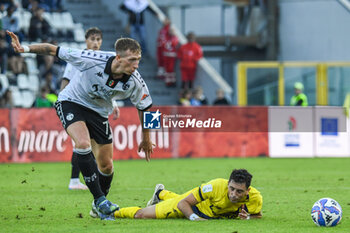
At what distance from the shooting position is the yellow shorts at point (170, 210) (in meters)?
8.20

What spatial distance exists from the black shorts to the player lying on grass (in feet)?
2.96

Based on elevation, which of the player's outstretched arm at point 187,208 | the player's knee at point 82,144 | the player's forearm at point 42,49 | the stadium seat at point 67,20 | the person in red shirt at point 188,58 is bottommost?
the player's outstretched arm at point 187,208

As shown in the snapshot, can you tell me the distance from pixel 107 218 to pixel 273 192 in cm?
399

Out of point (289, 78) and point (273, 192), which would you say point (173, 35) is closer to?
point (289, 78)

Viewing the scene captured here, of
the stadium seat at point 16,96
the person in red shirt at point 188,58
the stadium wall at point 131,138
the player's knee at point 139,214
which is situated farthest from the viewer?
the person in red shirt at point 188,58

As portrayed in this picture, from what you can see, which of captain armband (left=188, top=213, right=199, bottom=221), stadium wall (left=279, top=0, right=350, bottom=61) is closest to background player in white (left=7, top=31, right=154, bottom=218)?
captain armband (left=188, top=213, right=199, bottom=221)

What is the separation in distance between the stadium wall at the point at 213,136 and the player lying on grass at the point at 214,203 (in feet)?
31.9

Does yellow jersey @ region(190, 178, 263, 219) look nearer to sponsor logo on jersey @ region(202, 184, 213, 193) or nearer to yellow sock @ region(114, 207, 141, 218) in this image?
sponsor logo on jersey @ region(202, 184, 213, 193)

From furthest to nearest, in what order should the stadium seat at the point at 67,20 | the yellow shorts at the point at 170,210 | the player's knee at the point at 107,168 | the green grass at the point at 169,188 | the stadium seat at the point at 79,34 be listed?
the stadium seat at the point at 67,20 < the stadium seat at the point at 79,34 < the player's knee at the point at 107,168 < the yellow shorts at the point at 170,210 < the green grass at the point at 169,188

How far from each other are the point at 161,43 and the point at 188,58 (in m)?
1.24

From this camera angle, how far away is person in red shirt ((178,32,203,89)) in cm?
2266

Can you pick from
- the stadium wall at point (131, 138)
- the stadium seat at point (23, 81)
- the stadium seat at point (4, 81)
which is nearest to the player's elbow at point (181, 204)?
the stadium wall at point (131, 138)

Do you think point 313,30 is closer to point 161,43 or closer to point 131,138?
point 161,43

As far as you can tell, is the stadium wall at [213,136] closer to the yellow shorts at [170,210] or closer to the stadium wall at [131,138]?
the stadium wall at [131,138]
